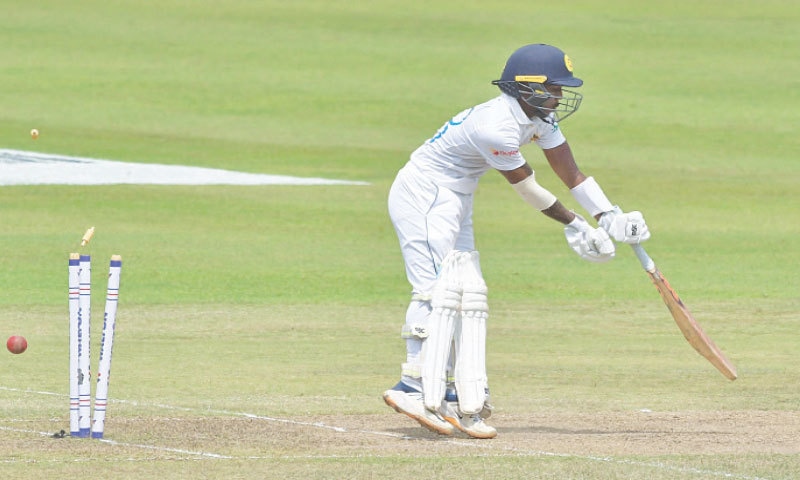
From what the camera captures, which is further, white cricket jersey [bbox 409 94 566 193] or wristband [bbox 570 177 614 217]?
wristband [bbox 570 177 614 217]

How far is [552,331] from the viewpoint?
12.5 metres

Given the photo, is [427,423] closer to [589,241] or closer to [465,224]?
[465,224]

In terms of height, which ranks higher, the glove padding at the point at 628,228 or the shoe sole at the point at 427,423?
the glove padding at the point at 628,228

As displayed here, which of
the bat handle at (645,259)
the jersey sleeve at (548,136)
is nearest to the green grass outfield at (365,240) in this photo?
the bat handle at (645,259)

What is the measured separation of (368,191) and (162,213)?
296 centimetres

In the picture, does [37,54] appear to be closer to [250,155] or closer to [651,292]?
[250,155]

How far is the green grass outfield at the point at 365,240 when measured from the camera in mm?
7707

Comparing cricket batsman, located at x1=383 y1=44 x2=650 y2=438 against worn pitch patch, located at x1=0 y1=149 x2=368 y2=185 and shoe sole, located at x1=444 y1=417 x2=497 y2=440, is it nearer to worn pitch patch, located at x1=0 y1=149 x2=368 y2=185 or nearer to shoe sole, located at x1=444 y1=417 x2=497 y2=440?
shoe sole, located at x1=444 y1=417 x2=497 y2=440

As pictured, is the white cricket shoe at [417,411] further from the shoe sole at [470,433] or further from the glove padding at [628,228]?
the glove padding at [628,228]

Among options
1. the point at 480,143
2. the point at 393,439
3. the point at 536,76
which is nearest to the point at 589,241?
the point at 480,143

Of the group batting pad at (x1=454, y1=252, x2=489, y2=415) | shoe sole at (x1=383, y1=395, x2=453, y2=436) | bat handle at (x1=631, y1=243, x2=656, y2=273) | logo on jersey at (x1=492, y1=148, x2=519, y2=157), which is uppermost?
logo on jersey at (x1=492, y1=148, x2=519, y2=157)

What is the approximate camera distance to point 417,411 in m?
7.72

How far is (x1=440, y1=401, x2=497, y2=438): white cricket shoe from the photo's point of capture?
7.70 meters

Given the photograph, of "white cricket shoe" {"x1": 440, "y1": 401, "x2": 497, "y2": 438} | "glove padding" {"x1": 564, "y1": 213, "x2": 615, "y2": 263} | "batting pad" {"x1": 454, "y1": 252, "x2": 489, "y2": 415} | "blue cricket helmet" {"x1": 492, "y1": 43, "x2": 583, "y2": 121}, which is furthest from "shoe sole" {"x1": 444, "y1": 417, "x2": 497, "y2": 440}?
"blue cricket helmet" {"x1": 492, "y1": 43, "x2": 583, "y2": 121}
